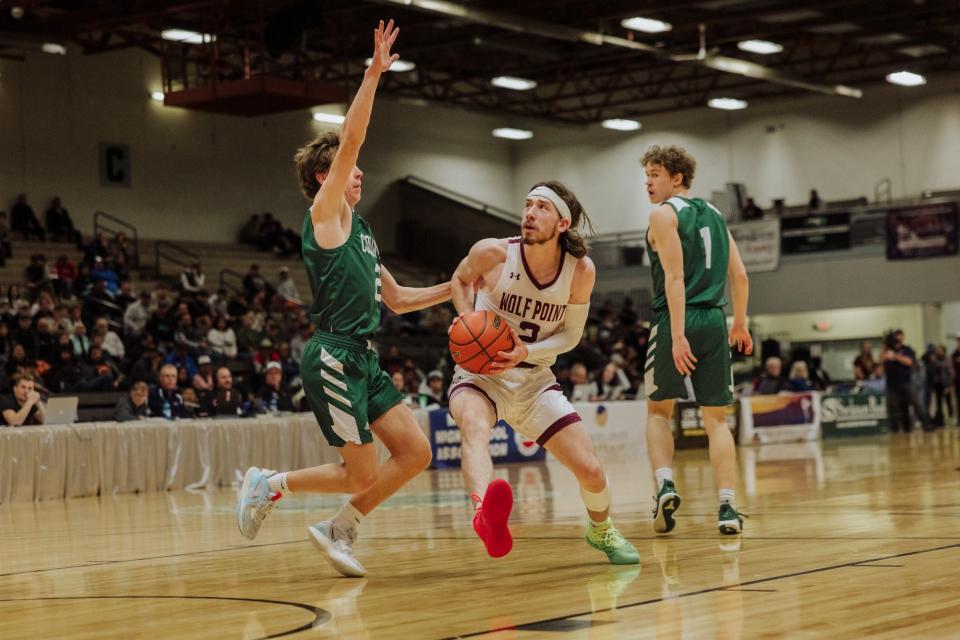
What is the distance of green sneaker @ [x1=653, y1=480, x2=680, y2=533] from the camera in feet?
23.6

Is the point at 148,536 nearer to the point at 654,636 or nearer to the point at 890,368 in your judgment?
the point at 654,636

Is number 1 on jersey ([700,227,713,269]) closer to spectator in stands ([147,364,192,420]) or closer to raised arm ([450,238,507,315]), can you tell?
raised arm ([450,238,507,315])

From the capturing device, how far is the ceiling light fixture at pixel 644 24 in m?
25.7

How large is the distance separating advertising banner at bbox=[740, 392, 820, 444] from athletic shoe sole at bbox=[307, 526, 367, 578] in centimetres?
1573

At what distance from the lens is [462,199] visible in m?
36.6

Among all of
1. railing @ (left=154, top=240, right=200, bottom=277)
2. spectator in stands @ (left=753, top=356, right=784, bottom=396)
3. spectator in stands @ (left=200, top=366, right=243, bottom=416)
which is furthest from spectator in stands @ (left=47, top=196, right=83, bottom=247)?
spectator in stands @ (left=753, top=356, right=784, bottom=396)

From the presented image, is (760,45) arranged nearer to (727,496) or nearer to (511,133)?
(511,133)

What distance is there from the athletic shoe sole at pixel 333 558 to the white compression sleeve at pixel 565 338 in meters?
1.19

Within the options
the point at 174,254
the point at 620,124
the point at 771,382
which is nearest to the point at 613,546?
the point at 771,382

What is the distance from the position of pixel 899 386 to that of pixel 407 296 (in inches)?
746

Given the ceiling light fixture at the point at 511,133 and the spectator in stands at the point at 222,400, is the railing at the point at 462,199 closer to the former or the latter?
the ceiling light fixture at the point at 511,133

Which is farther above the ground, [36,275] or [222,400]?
[36,275]

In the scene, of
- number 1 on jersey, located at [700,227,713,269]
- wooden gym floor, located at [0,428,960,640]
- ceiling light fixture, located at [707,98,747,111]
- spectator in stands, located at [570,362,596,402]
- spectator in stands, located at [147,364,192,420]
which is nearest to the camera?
wooden gym floor, located at [0,428,960,640]

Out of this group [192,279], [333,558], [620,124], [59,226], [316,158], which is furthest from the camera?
[620,124]
